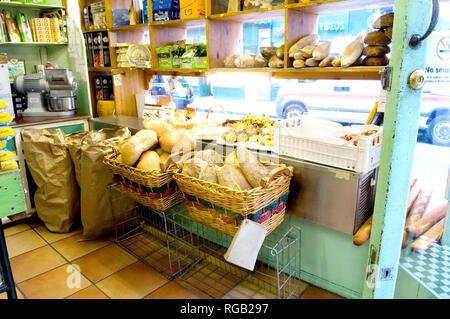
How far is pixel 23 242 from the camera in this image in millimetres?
2994

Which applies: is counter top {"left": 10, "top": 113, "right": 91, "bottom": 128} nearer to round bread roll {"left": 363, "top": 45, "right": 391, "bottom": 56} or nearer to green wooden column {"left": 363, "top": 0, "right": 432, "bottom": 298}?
round bread roll {"left": 363, "top": 45, "right": 391, "bottom": 56}

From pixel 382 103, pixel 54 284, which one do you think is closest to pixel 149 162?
pixel 54 284

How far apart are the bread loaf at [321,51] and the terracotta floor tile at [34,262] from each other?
239 centimetres

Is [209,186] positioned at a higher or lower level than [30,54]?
lower

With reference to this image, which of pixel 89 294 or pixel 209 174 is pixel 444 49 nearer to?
pixel 209 174

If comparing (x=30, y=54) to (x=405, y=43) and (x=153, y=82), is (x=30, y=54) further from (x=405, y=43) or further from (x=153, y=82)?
(x=405, y=43)

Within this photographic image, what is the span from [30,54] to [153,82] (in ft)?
4.63

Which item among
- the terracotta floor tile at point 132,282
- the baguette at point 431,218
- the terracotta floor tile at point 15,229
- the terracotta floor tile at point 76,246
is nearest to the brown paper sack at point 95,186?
the terracotta floor tile at point 76,246

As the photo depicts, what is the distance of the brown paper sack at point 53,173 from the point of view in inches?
117

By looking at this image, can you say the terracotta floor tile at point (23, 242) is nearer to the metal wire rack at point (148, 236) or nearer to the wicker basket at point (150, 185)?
the metal wire rack at point (148, 236)

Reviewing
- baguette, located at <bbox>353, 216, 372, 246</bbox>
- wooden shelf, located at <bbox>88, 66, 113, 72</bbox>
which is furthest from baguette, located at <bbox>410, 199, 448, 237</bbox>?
wooden shelf, located at <bbox>88, 66, 113, 72</bbox>

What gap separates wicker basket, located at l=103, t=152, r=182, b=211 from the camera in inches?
85.5
